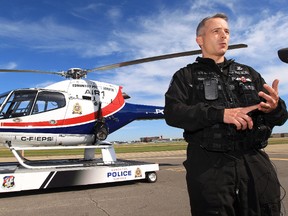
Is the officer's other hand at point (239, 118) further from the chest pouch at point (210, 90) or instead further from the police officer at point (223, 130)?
the chest pouch at point (210, 90)

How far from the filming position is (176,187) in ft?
28.9

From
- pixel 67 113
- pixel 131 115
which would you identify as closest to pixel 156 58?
pixel 131 115

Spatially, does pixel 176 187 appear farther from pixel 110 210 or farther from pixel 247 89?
pixel 247 89

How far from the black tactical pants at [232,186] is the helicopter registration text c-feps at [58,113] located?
8.50 meters

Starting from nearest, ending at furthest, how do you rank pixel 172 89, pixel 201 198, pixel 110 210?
pixel 201 198 → pixel 172 89 → pixel 110 210

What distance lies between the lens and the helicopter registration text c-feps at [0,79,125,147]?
9.74 meters

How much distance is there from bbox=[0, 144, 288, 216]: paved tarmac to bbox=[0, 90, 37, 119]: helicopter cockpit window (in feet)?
7.69

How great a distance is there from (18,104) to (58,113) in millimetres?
1198

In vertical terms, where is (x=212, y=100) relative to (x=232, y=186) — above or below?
above

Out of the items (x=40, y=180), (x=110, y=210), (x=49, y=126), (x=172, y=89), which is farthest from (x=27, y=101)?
(x=172, y=89)

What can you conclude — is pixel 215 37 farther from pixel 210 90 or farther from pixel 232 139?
pixel 232 139

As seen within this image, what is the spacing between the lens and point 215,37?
7.70 ft

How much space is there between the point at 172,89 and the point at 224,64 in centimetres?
46

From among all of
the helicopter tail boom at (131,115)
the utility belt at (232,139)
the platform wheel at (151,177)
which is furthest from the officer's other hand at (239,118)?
the helicopter tail boom at (131,115)
